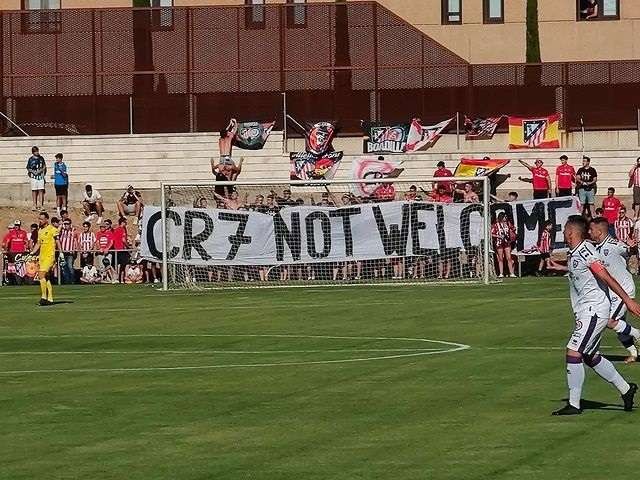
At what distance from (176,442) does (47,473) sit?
1682mm

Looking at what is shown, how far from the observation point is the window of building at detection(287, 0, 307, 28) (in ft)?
173

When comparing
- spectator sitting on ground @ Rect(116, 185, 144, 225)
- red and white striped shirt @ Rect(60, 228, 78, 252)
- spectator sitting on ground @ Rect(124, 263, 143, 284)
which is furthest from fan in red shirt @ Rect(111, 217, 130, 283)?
spectator sitting on ground @ Rect(116, 185, 144, 225)

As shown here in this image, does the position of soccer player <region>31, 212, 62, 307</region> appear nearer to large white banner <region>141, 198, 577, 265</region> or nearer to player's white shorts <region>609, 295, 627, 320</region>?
large white banner <region>141, 198, 577, 265</region>

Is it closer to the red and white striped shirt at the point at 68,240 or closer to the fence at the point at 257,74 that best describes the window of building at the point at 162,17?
the fence at the point at 257,74

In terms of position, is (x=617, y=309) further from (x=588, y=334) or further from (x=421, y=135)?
(x=421, y=135)

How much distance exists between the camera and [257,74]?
2055 inches

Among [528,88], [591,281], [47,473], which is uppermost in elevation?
[528,88]

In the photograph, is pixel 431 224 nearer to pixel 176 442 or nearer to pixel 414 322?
pixel 414 322

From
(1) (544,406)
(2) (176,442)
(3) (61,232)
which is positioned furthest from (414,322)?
(3) (61,232)

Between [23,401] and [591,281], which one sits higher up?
[591,281]

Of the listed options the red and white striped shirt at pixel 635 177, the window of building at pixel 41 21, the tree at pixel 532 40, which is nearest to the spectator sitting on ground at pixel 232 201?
the red and white striped shirt at pixel 635 177

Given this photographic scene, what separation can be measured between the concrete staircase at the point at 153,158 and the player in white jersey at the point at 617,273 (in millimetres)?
26709

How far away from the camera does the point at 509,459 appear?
13.5 metres

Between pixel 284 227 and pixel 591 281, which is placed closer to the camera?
pixel 591 281
